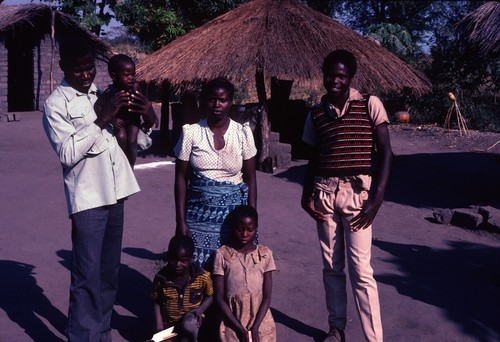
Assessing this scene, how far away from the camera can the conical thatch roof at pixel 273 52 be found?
935cm

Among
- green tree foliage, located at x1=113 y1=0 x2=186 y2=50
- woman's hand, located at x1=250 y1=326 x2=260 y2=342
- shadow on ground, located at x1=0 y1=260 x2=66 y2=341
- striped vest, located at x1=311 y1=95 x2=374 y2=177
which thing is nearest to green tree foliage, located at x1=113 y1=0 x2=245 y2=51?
green tree foliage, located at x1=113 y1=0 x2=186 y2=50

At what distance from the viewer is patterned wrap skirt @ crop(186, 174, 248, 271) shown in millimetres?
3250

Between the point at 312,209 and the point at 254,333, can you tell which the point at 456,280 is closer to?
the point at 312,209

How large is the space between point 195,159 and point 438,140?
39.9ft

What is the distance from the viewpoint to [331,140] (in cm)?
325

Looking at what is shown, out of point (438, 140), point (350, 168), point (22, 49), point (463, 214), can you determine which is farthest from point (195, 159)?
point (22, 49)

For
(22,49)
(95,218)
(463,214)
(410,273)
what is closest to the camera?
(95,218)

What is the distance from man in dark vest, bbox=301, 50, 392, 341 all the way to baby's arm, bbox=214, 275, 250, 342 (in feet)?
2.13

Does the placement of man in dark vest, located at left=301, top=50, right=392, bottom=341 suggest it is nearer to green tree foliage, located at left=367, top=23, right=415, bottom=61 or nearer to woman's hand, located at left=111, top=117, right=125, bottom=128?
woman's hand, located at left=111, top=117, right=125, bottom=128

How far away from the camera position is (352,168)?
322cm

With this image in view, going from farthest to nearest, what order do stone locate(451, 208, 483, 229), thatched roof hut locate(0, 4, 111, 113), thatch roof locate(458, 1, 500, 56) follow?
thatched roof hut locate(0, 4, 111, 113) → thatch roof locate(458, 1, 500, 56) → stone locate(451, 208, 483, 229)

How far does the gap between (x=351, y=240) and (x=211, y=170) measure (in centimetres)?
86

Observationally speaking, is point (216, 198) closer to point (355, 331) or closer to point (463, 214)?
point (355, 331)

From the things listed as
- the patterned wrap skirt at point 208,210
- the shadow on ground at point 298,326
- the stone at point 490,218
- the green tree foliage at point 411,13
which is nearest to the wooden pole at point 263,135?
the stone at point 490,218
